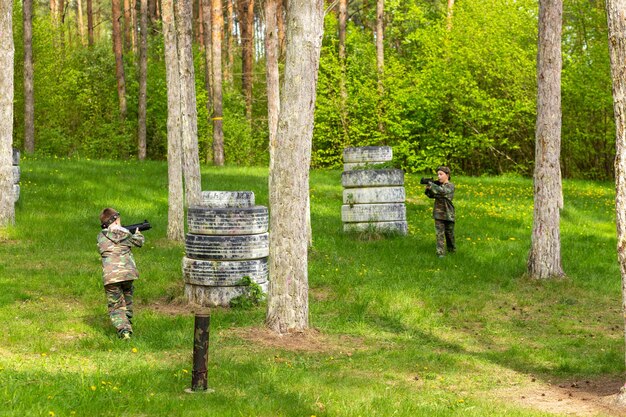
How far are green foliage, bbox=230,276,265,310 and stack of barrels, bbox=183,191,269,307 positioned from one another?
4 centimetres

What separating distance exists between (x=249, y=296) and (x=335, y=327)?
5.41 feet

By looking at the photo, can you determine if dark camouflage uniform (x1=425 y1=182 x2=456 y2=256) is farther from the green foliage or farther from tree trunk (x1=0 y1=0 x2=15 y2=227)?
tree trunk (x1=0 y1=0 x2=15 y2=227)

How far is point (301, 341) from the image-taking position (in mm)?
11141

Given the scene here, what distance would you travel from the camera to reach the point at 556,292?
1490cm

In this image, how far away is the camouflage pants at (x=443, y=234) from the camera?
17469 millimetres

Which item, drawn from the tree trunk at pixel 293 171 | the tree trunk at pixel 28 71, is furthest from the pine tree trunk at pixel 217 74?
the tree trunk at pixel 293 171

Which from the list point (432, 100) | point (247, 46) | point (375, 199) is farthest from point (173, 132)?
point (247, 46)

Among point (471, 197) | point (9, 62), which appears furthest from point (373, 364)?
point (471, 197)

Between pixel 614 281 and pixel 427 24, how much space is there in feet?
91.6

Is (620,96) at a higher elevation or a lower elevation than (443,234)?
higher

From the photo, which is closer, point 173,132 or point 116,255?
point 116,255

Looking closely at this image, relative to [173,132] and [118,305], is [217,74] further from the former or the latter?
[118,305]

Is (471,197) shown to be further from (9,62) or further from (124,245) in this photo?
(124,245)

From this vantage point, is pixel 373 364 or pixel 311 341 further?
pixel 311 341
